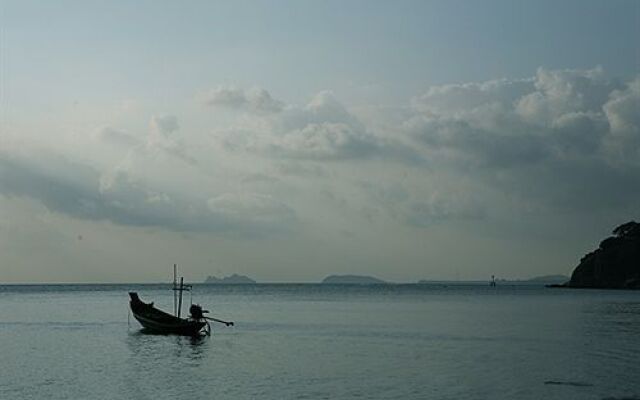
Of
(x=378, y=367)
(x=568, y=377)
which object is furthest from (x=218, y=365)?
(x=568, y=377)

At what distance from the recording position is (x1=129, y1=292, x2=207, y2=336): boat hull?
68625 millimetres

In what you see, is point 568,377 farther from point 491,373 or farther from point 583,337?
point 583,337

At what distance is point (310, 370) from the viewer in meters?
45.2

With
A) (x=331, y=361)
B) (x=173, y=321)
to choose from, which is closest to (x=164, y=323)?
(x=173, y=321)

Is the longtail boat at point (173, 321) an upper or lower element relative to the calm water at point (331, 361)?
upper

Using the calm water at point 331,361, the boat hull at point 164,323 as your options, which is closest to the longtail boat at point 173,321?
the boat hull at point 164,323

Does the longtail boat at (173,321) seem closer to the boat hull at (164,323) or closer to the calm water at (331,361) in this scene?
the boat hull at (164,323)

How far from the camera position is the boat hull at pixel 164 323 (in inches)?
2702

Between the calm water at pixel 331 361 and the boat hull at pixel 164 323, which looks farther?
the boat hull at pixel 164 323

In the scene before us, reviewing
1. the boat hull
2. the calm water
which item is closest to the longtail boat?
the boat hull

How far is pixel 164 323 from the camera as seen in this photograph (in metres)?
71.2

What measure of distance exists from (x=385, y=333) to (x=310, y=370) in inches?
1037

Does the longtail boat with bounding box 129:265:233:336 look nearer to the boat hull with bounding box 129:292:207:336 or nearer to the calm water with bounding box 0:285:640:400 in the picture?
the boat hull with bounding box 129:292:207:336

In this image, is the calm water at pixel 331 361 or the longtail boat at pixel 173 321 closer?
the calm water at pixel 331 361
